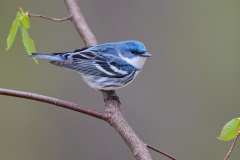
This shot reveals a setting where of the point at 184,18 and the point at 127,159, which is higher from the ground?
the point at 184,18

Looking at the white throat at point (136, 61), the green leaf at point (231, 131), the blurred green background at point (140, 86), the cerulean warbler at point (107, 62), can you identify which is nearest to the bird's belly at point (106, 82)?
the cerulean warbler at point (107, 62)

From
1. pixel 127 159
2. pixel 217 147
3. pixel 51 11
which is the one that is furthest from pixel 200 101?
pixel 51 11

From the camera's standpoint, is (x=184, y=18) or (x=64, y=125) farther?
(x=184, y=18)

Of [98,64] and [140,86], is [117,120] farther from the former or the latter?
[140,86]

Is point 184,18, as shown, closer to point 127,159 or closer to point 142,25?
point 142,25

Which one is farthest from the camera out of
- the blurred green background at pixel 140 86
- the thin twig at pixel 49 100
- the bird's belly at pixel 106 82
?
the blurred green background at pixel 140 86

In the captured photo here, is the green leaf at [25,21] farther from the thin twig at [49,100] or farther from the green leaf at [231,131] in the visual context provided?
the green leaf at [231,131]

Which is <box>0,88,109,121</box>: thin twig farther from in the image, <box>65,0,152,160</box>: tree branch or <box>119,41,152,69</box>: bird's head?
<box>119,41,152,69</box>: bird's head
